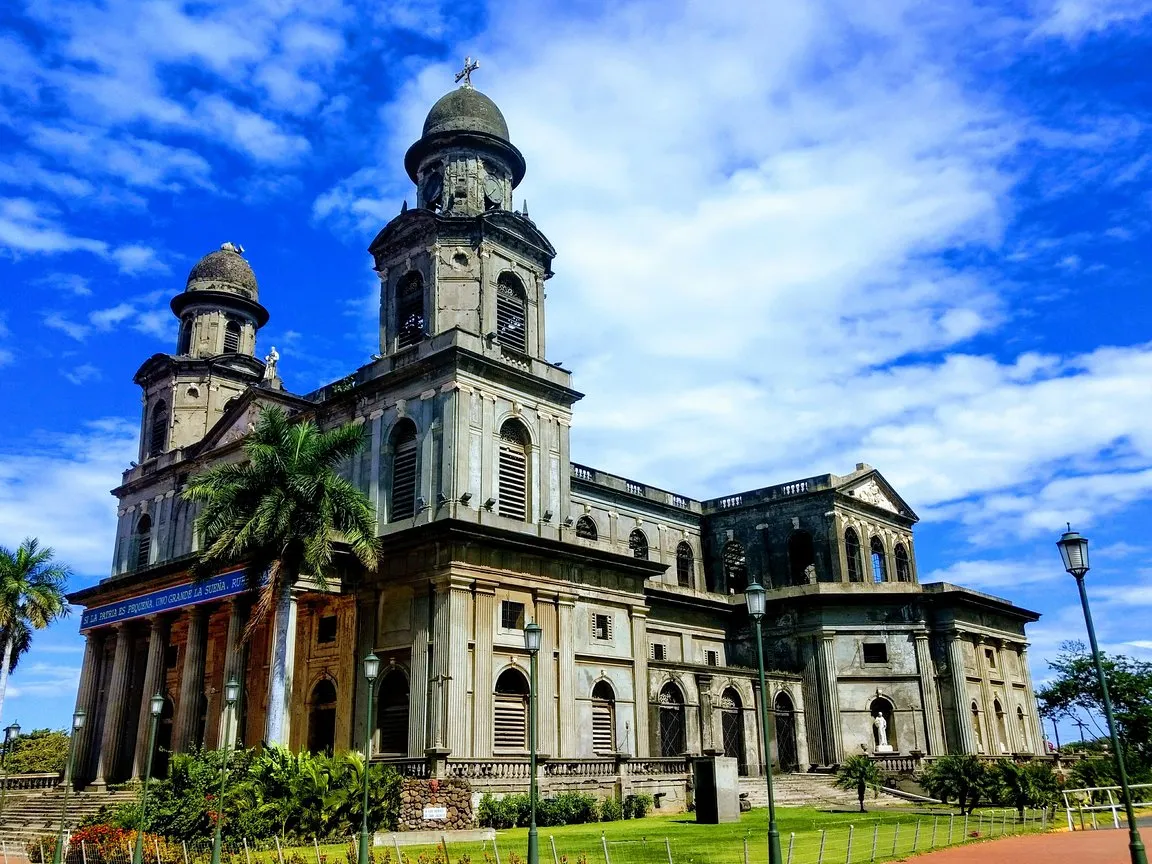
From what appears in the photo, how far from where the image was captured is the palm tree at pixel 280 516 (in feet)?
95.9

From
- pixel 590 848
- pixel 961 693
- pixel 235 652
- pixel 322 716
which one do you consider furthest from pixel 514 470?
pixel 961 693

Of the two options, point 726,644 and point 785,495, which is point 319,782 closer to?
point 726,644

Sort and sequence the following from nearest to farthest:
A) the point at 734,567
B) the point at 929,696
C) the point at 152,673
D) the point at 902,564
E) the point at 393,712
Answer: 1. the point at 393,712
2. the point at 152,673
3. the point at 929,696
4. the point at 734,567
5. the point at 902,564

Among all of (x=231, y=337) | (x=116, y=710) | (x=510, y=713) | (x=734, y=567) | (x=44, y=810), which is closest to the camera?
(x=510, y=713)

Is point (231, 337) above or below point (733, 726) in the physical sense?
above

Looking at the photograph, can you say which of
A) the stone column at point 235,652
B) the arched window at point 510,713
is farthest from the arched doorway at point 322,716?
the arched window at point 510,713

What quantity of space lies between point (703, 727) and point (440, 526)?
681 inches

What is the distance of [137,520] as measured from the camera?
46.4m

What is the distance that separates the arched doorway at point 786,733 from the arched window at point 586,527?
11.1 m

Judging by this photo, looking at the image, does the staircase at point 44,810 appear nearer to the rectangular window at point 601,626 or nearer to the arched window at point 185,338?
the rectangular window at point 601,626

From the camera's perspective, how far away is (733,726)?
44.2 m

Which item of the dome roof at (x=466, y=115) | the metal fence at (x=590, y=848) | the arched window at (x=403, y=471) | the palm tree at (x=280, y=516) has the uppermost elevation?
the dome roof at (x=466, y=115)

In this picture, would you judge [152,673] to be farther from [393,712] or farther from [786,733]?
[786,733]

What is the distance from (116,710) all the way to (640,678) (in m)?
21.9
